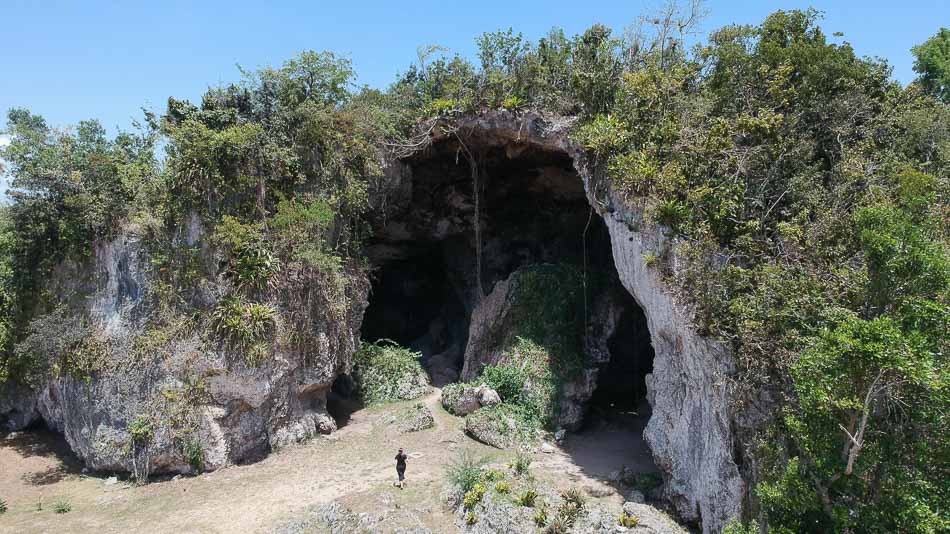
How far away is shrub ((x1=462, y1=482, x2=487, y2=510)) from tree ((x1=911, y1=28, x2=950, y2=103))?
22.6m

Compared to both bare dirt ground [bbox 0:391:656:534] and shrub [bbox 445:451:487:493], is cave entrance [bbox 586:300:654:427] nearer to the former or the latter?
bare dirt ground [bbox 0:391:656:534]

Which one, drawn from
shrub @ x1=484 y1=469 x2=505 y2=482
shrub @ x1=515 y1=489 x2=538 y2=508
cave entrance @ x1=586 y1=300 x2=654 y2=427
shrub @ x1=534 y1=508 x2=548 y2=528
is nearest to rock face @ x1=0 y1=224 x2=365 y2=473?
shrub @ x1=484 y1=469 x2=505 y2=482

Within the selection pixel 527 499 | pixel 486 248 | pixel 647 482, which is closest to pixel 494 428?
pixel 527 499

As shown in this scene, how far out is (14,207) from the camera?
15.4 m

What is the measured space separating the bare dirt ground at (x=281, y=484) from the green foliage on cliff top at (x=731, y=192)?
3.17m

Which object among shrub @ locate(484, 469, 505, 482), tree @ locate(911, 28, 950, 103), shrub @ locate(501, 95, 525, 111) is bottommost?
shrub @ locate(484, 469, 505, 482)

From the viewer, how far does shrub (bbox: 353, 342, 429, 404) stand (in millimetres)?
19250

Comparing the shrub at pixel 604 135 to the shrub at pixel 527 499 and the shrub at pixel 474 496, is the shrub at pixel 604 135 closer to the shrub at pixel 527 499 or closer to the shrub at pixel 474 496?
the shrub at pixel 527 499

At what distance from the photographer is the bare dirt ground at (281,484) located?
468 inches

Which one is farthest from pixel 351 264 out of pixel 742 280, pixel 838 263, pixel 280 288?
pixel 838 263

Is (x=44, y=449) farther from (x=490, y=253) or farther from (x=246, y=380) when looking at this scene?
(x=490, y=253)

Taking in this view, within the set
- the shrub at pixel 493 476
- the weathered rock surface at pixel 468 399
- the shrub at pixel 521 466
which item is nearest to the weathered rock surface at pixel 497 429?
the weathered rock surface at pixel 468 399

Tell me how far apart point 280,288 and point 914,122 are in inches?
633

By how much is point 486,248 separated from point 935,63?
19.3 m
